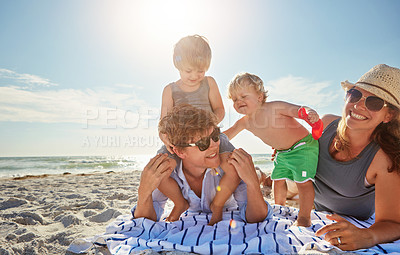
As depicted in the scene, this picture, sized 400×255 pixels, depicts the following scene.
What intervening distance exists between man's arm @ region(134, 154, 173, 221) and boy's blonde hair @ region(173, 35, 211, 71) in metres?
1.40

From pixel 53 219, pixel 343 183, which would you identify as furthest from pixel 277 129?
pixel 53 219

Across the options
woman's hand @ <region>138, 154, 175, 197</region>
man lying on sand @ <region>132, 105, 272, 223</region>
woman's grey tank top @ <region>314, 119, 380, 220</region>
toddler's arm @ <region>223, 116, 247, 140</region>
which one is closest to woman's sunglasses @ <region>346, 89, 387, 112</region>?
woman's grey tank top @ <region>314, 119, 380, 220</region>

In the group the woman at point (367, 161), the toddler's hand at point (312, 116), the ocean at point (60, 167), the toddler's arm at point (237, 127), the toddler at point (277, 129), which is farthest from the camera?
the ocean at point (60, 167)

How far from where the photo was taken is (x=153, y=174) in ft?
8.05

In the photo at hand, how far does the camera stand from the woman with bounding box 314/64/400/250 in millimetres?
1965

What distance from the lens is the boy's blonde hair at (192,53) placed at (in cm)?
328

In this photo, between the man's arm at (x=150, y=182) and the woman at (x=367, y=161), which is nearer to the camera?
the woman at (x=367, y=161)

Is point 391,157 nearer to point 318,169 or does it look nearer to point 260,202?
point 318,169

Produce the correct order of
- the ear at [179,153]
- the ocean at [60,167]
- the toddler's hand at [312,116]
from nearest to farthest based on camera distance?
the ear at [179,153] < the toddler's hand at [312,116] < the ocean at [60,167]

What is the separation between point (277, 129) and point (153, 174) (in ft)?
6.42

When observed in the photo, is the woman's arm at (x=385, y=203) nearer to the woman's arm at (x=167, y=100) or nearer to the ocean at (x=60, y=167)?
the woman's arm at (x=167, y=100)

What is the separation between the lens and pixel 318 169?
289 centimetres

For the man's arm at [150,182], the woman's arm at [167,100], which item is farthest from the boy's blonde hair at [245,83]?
the man's arm at [150,182]

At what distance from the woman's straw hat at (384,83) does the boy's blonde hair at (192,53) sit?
6.14 feet
